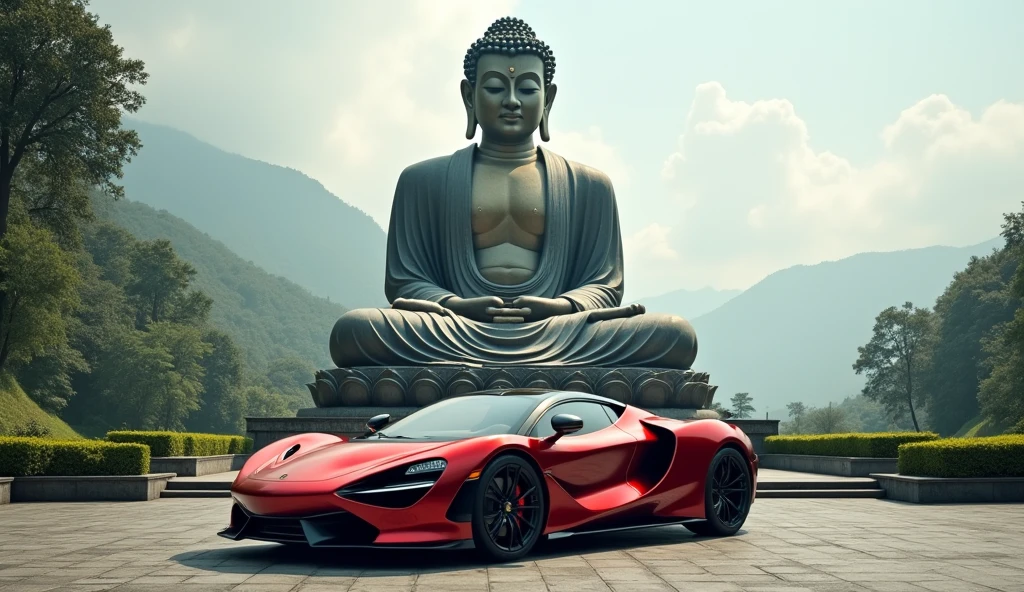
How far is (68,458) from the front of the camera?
36.1 feet

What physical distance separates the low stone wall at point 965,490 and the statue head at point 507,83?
9.81 meters

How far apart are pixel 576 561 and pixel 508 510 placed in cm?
48

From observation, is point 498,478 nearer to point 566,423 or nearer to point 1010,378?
point 566,423

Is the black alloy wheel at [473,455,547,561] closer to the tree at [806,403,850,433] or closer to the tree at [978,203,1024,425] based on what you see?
the tree at [978,203,1024,425]

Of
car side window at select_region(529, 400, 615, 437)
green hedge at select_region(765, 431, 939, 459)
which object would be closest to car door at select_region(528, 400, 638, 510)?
car side window at select_region(529, 400, 615, 437)

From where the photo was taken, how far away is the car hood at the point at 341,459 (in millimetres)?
5965

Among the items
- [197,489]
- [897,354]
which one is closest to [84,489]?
[197,489]

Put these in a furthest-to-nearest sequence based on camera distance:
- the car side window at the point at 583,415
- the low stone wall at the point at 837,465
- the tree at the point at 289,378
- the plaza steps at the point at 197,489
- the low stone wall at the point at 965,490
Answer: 1. the tree at the point at 289,378
2. the low stone wall at the point at 837,465
3. the plaza steps at the point at 197,489
4. the low stone wall at the point at 965,490
5. the car side window at the point at 583,415

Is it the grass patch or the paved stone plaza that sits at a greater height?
the grass patch

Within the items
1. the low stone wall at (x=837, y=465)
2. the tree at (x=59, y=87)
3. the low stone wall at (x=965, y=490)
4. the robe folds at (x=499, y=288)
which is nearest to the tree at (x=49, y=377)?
the tree at (x=59, y=87)

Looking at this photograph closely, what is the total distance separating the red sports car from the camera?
579 cm

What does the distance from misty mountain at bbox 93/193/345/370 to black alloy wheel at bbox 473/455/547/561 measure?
312 ft

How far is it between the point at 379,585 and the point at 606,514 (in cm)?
202

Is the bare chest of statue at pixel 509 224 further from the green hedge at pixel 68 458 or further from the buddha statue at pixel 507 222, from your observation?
the green hedge at pixel 68 458
